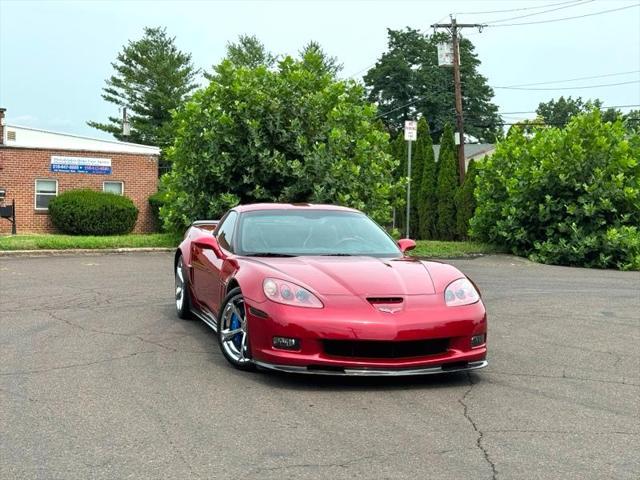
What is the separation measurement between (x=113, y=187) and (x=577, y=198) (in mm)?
20888

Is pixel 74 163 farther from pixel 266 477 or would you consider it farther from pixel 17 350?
pixel 266 477

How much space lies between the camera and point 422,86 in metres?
69.3

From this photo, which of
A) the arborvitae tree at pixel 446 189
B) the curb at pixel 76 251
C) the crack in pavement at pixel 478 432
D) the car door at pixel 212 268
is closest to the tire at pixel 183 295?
the car door at pixel 212 268

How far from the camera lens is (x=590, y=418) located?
15.4 feet

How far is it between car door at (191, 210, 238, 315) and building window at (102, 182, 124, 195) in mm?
25502

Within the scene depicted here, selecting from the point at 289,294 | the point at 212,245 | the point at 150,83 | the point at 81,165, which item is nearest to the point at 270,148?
the point at 212,245

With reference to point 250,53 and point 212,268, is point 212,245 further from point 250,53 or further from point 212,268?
point 250,53

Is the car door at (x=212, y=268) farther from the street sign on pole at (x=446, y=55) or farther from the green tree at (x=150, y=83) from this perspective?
the green tree at (x=150, y=83)

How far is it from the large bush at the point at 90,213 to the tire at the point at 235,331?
2385 cm

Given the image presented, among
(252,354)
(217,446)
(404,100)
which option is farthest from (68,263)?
(404,100)

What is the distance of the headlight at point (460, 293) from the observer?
5512 millimetres

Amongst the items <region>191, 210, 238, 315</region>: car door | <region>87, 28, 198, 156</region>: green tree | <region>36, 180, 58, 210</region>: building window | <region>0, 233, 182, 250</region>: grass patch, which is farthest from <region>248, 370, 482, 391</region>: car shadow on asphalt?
<region>87, 28, 198, 156</region>: green tree

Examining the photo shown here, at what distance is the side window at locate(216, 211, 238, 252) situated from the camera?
269 inches

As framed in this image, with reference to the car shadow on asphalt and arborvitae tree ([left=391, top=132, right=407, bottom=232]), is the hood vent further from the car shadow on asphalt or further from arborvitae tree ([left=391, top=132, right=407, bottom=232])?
arborvitae tree ([left=391, top=132, right=407, bottom=232])
